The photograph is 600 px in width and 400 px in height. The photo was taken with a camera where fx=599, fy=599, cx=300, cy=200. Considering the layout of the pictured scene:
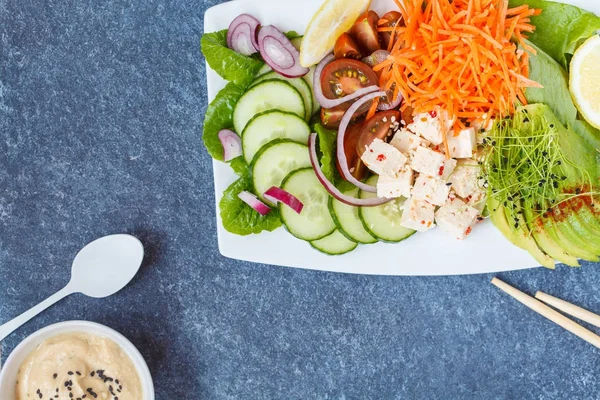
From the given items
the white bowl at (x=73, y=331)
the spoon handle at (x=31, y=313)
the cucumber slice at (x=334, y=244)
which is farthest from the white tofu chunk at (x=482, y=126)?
the spoon handle at (x=31, y=313)

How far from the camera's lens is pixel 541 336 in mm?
2896

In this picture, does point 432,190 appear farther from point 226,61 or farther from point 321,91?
point 226,61

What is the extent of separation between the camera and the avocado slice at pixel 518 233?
96.3 inches

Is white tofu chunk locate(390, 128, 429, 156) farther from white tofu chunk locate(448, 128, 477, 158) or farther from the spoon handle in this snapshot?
the spoon handle

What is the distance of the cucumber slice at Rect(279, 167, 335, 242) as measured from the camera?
2545 mm

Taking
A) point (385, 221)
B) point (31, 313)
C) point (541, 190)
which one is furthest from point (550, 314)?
point (31, 313)

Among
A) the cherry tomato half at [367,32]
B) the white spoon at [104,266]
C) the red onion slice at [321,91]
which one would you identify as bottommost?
the white spoon at [104,266]

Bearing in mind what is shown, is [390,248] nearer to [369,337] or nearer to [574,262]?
[369,337]

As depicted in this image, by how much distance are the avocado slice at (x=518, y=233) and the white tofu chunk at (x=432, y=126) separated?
13.1 inches

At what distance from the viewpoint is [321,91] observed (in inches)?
101

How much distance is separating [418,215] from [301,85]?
0.75 meters

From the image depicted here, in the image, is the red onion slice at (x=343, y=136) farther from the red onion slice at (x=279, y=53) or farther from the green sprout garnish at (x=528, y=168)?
the green sprout garnish at (x=528, y=168)

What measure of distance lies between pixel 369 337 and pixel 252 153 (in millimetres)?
1087

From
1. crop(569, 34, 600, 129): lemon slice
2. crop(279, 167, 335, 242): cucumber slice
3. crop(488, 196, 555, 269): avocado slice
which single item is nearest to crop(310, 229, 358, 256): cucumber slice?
crop(279, 167, 335, 242): cucumber slice
